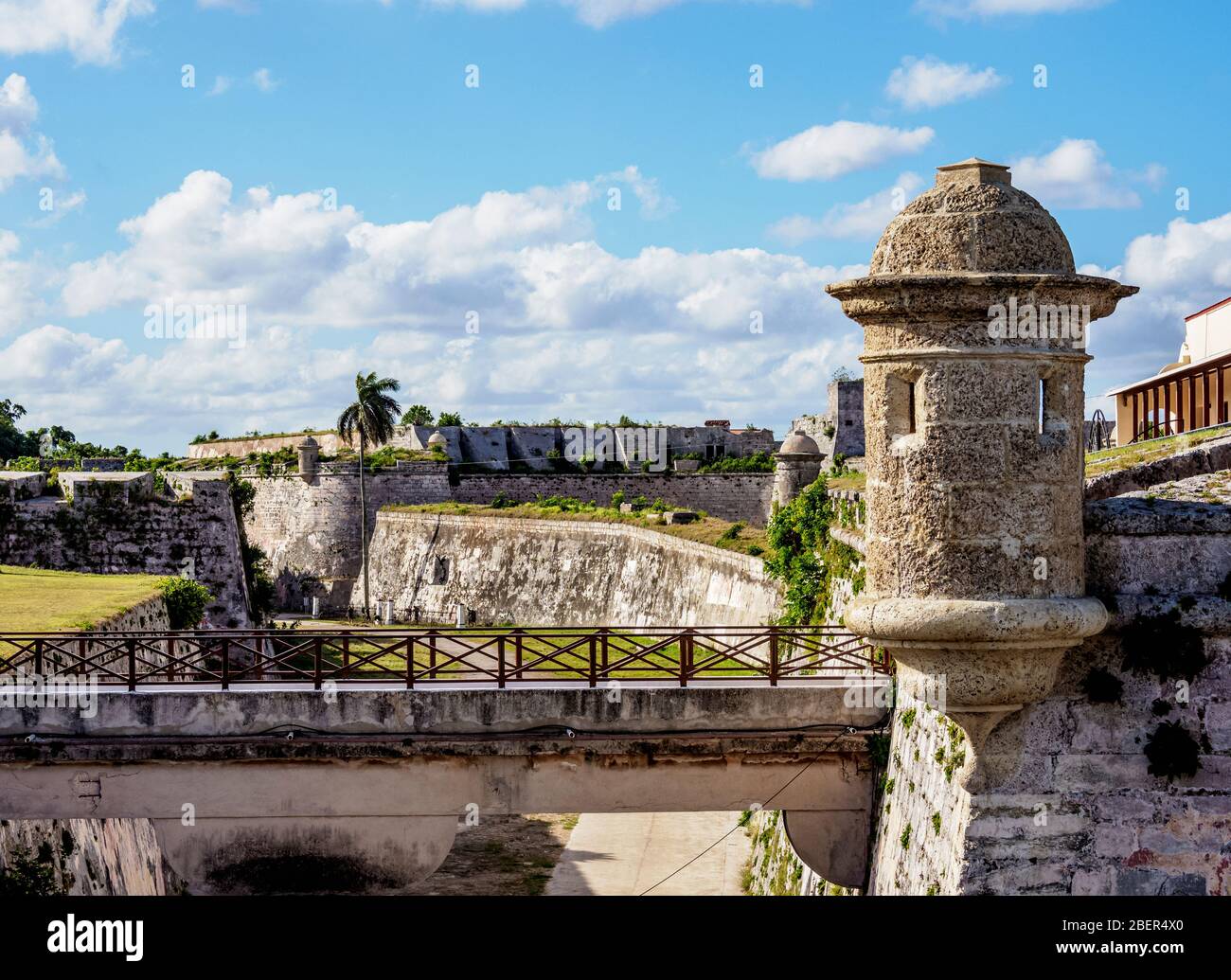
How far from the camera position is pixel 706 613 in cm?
3009

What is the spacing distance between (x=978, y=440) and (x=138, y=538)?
86.5 feet

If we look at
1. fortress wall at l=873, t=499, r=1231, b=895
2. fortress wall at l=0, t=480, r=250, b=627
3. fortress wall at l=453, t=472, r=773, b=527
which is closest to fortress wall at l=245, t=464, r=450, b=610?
fortress wall at l=453, t=472, r=773, b=527

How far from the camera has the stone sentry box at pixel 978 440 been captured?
28.4 ft

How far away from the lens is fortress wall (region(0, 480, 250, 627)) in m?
30.7

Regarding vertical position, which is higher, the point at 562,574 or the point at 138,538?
the point at 138,538

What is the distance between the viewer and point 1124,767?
30.0ft

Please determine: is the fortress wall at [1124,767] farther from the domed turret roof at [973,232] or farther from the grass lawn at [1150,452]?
the grass lawn at [1150,452]

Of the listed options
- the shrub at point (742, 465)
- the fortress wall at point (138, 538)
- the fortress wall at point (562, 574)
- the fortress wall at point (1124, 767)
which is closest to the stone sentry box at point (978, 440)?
the fortress wall at point (1124, 767)

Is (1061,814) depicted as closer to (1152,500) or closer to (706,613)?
(1152,500)
